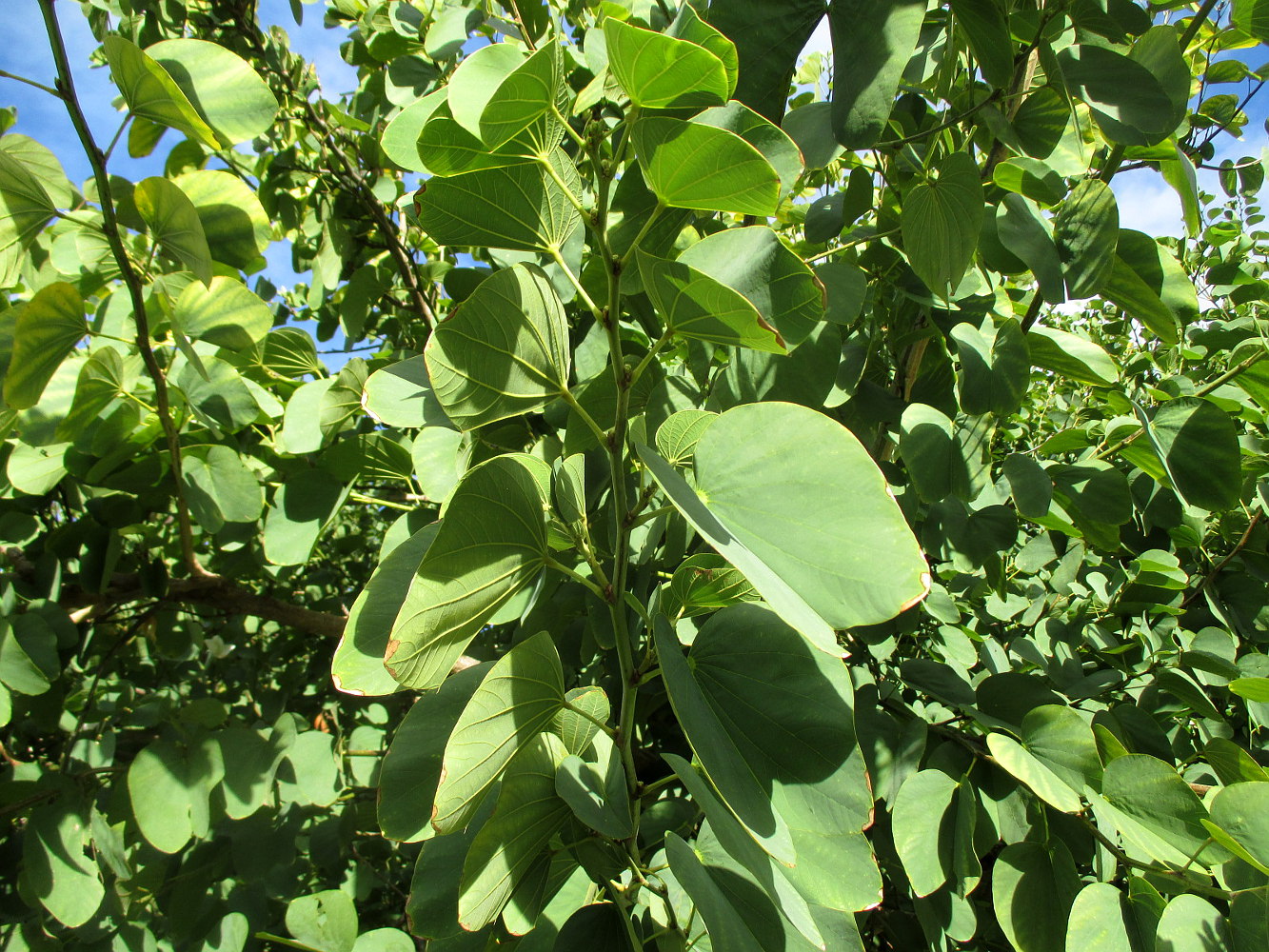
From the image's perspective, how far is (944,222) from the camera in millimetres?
713

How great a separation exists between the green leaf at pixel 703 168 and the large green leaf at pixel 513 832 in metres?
0.34

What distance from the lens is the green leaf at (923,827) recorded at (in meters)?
0.80

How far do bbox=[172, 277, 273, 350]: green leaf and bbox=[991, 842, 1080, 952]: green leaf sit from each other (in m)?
1.04

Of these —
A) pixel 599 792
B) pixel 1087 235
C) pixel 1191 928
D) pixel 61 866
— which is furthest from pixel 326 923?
pixel 1087 235

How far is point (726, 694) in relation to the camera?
0.53m

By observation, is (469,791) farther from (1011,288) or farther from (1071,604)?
(1071,604)

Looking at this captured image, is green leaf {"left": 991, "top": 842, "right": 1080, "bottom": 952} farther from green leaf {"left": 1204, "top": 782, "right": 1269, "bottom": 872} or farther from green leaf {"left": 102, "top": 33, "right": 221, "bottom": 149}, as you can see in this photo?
green leaf {"left": 102, "top": 33, "right": 221, "bottom": 149}

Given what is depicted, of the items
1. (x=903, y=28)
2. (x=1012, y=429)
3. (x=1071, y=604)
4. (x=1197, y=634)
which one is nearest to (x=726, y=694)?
(x=903, y=28)

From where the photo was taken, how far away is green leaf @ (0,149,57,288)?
0.68m

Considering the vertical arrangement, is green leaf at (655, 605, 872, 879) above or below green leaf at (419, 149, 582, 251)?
below

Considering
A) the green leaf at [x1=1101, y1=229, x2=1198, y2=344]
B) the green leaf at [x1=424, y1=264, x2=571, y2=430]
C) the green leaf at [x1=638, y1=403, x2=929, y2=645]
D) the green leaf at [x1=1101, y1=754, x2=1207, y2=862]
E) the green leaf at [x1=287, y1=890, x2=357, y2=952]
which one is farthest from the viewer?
the green leaf at [x1=287, y1=890, x2=357, y2=952]

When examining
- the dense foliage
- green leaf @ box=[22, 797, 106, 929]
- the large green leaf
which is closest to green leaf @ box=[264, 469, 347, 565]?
the dense foliage

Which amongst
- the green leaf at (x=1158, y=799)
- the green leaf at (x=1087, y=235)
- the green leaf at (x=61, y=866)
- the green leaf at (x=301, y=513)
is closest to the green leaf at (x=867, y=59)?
the green leaf at (x=1087, y=235)

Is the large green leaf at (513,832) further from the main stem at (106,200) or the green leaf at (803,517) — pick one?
the main stem at (106,200)
